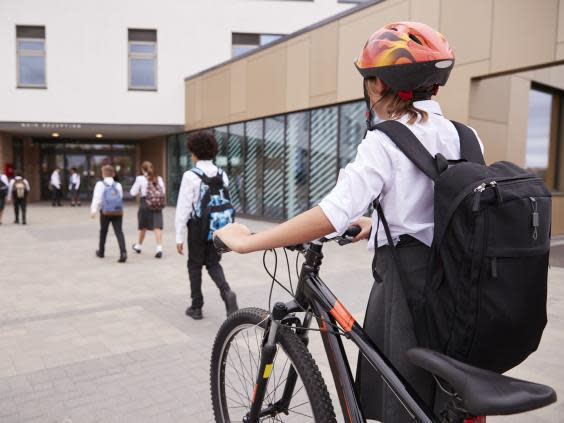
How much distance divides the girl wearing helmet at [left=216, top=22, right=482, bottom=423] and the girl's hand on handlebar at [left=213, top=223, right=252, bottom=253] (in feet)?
0.19

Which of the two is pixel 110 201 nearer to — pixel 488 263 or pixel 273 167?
pixel 273 167

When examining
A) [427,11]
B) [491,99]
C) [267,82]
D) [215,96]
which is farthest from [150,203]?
[215,96]

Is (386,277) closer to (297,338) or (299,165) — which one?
(297,338)

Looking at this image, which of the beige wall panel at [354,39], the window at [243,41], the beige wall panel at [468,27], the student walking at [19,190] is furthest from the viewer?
the window at [243,41]

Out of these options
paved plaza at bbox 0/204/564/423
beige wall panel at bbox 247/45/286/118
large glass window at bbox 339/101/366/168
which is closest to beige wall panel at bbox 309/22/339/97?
large glass window at bbox 339/101/366/168

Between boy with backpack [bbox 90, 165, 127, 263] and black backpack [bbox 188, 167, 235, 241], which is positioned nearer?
black backpack [bbox 188, 167, 235, 241]

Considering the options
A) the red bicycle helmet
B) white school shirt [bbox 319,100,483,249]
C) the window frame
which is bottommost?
white school shirt [bbox 319,100,483,249]

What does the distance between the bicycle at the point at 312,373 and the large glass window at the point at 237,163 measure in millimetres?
13857

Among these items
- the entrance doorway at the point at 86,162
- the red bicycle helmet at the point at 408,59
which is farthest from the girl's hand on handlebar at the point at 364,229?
the entrance doorway at the point at 86,162

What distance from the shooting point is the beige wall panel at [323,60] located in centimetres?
1167

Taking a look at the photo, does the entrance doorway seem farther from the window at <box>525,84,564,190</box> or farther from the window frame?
the window at <box>525,84,564,190</box>

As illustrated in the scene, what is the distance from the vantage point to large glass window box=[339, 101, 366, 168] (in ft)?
36.8

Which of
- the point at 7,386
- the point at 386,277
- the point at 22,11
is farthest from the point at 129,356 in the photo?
the point at 22,11

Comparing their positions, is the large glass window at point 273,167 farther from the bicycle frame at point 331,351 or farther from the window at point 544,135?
the bicycle frame at point 331,351
